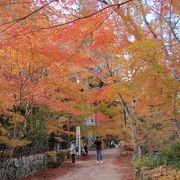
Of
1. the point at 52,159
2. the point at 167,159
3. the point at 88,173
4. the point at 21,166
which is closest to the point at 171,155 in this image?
the point at 167,159

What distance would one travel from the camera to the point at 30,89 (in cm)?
1493

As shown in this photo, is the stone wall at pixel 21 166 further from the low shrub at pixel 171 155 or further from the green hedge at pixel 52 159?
the low shrub at pixel 171 155

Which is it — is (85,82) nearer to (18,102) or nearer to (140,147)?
(140,147)

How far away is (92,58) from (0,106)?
7.12 metres

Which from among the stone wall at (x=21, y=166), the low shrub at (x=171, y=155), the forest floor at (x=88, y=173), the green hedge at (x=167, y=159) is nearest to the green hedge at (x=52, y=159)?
the forest floor at (x=88, y=173)

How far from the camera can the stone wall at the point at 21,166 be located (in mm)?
15334

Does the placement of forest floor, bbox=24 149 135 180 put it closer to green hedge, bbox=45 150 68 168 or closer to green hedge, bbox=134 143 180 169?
green hedge, bbox=45 150 68 168

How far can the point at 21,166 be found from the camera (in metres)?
17.1

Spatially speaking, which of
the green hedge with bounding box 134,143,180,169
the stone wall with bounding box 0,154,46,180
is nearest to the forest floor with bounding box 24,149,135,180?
Result: the stone wall with bounding box 0,154,46,180

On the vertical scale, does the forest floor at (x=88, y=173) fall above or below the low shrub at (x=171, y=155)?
below

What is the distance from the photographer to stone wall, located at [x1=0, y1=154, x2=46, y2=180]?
50.3 ft

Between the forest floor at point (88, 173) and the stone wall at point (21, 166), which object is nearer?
the stone wall at point (21, 166)

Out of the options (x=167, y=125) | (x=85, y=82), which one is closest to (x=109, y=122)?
(x=85, y=82)

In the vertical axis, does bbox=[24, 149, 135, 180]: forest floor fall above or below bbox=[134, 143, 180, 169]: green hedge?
below
